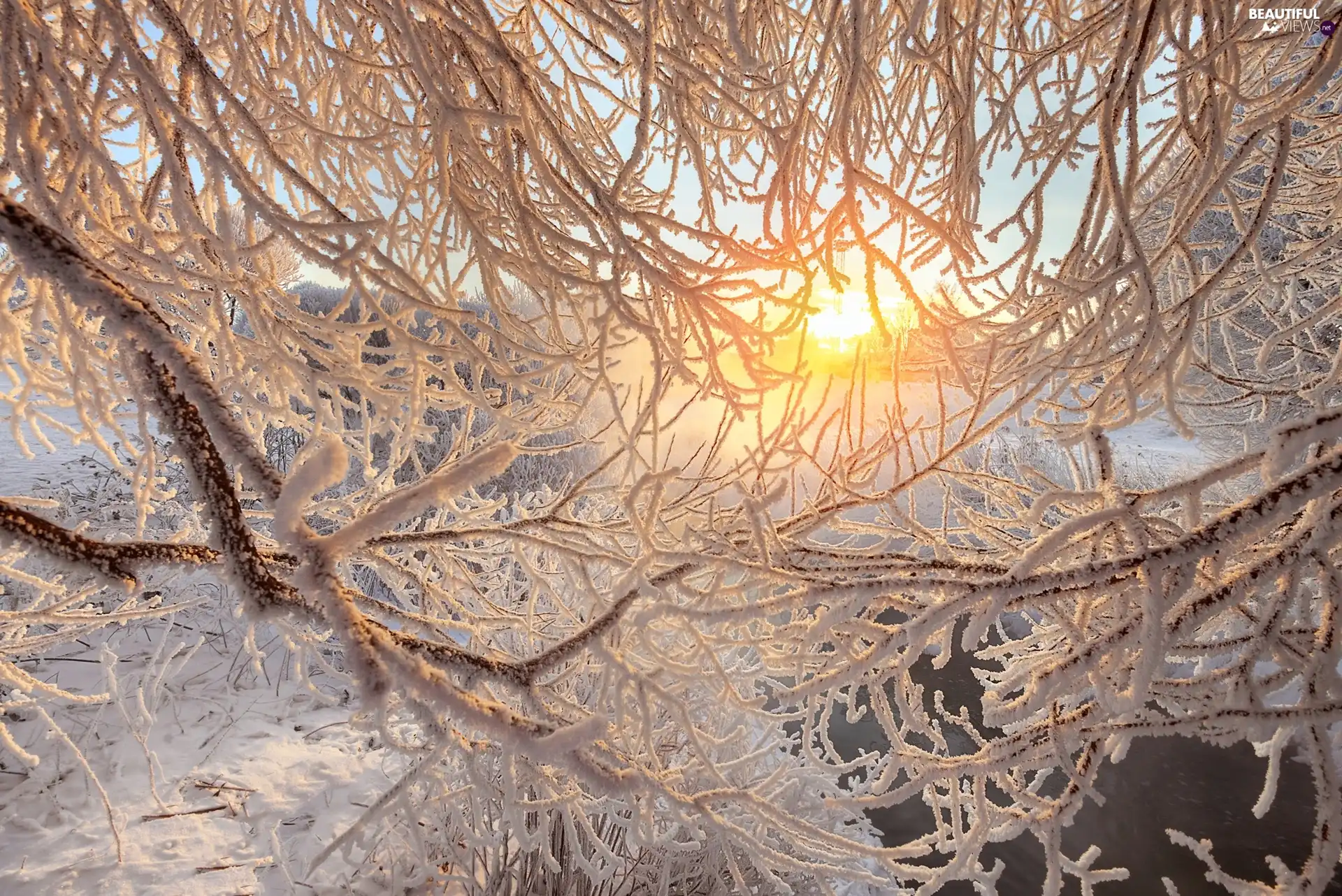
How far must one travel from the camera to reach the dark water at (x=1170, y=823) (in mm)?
5277

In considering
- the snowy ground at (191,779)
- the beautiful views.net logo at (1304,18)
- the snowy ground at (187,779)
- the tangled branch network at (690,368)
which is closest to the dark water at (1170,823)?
the snowy ground at (191,779)

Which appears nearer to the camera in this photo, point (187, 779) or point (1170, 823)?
point (187, 779)

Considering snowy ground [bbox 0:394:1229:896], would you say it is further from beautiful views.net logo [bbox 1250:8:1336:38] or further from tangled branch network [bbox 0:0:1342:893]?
beautiful views.net logo [bbox 1250:8:1336:38]

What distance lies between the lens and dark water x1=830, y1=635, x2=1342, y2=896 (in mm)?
5277

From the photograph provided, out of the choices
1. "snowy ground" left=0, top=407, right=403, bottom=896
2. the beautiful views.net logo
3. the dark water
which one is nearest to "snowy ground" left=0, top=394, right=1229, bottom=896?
"snowy ground" left=0, top=407, right=403, bottom=896

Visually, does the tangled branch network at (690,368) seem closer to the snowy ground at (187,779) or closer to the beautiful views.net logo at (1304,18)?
the beautiful views.net logo at (1304,18)

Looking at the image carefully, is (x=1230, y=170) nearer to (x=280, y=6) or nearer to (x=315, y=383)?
(x=315, y=383)

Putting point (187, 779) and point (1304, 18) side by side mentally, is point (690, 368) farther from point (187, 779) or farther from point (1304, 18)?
point (187, 779)

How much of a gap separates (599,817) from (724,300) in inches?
131

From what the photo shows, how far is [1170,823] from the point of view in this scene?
19.0ft

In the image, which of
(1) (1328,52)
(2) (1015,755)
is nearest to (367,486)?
(2) (1015,755)

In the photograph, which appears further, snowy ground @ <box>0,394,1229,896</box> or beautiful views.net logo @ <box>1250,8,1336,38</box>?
snowy ground @ <box>0,394,1229,896</box>

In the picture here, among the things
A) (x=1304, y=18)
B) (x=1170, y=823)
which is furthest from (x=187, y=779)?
(x=1170, y=823)

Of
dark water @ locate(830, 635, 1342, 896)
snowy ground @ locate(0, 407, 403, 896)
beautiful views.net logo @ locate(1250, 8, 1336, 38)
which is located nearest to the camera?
beautiful views.net logo @ locate(1250, 8, 1336, 38)
